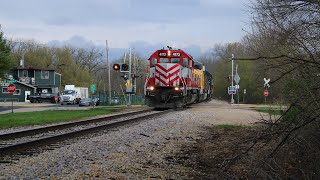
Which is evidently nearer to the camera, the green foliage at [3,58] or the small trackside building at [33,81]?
the green foliage at [3,58]

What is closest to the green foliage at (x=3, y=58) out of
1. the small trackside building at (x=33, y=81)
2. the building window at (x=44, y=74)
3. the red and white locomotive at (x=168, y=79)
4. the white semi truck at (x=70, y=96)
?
the white semi truck at (x=70, y=96)

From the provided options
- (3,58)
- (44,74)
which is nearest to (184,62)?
(3,58)

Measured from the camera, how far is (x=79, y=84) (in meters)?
99.9

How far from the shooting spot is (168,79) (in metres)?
27.0

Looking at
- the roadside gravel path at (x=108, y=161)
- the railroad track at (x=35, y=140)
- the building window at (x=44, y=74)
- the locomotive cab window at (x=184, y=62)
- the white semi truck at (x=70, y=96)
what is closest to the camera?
the roadside gravel path at (x=108, y=161)

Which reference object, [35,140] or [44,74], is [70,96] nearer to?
[44,74]

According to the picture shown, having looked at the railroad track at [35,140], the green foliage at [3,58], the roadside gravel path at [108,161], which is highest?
the green foliage at [3,58]

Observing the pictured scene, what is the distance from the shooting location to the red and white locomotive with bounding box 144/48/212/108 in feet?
88.6

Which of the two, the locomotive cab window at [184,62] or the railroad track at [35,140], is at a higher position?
the locomotive cab window at [184,62]

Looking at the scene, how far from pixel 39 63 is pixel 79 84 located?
10.7m

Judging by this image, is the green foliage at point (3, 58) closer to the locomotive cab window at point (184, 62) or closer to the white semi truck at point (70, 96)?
the white semi truck at point (70, 96)

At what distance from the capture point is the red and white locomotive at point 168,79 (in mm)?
27016

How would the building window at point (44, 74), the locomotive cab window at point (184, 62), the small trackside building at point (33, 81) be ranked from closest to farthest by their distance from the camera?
the locomotive cab window at point (184, 62) < the small trackside building at point (33, 81) < the building window at point (44, 74)

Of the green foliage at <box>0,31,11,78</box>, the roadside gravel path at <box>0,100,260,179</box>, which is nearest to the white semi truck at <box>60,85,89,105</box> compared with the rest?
the green foliage at <box>0,31,11,78</box>
